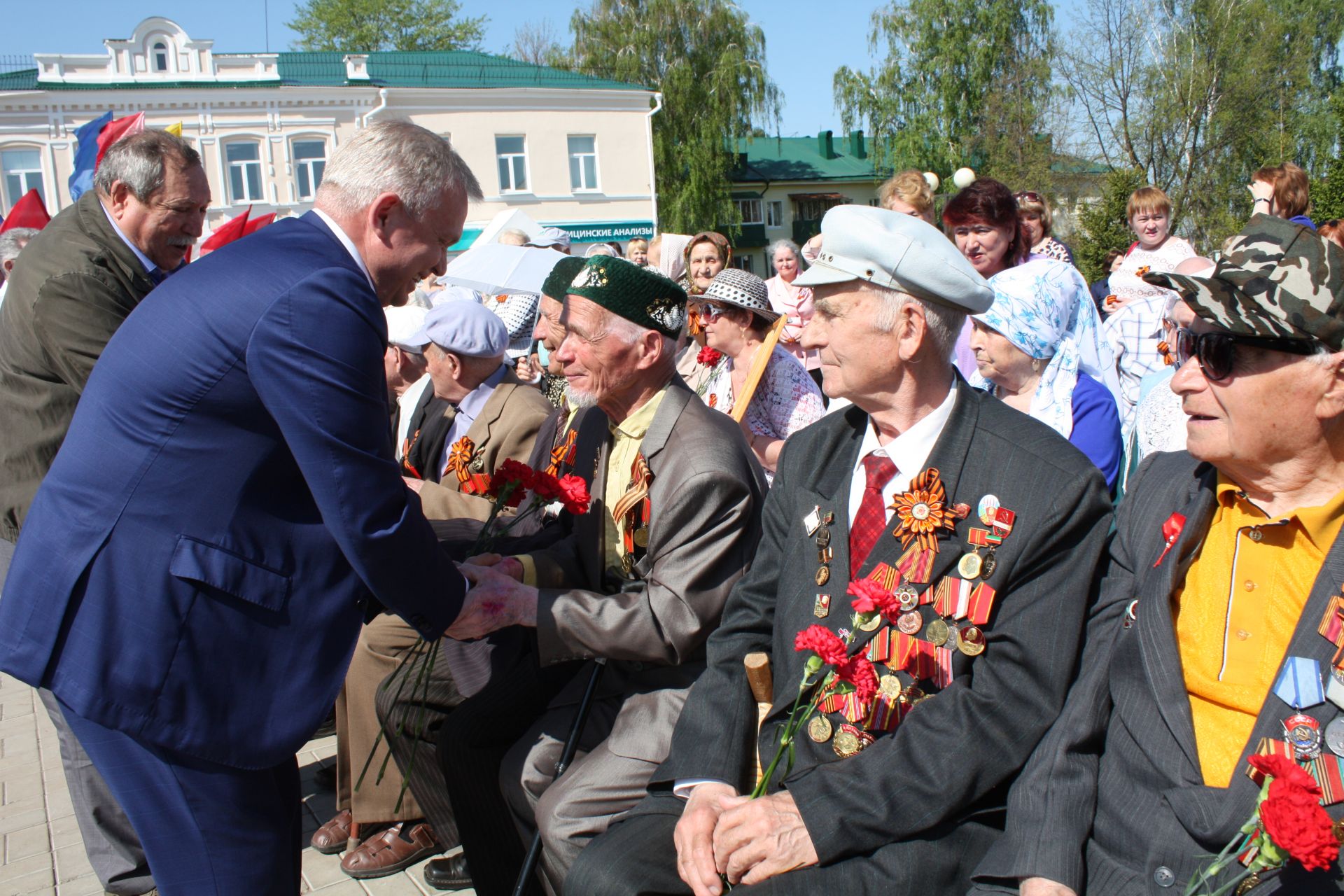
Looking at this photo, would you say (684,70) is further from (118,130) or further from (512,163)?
(118,130)

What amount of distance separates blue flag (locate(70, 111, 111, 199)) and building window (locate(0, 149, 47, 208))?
23.6 metres

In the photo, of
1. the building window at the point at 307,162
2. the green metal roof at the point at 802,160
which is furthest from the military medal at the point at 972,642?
the green metal roof at the point at 802,160

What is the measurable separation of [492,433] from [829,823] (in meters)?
2.54

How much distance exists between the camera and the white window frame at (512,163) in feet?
101

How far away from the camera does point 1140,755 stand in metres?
2.06

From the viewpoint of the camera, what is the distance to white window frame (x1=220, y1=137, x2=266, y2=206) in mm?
28047

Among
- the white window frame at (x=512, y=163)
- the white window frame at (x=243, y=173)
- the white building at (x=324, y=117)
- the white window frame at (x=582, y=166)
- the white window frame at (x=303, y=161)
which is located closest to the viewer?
the white building at (x=324, y=117)

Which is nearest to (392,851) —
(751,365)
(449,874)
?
(449,874)

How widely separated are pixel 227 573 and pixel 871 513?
1.43 m

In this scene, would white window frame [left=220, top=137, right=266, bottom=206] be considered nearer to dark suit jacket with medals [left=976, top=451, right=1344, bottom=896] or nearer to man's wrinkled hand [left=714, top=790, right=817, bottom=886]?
man's wrinkled hand [left=714, top=790, right=817, bottom=886]

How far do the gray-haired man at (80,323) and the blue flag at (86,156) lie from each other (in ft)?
8.58

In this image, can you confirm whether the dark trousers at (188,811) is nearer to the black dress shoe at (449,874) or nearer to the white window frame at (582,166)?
the black dress shoe at (449,874)

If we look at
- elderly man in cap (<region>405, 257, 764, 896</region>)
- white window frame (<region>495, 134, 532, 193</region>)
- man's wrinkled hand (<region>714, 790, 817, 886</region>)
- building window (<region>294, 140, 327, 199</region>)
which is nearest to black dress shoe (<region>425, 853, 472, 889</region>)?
elderly man in cap (<region>405, 257, 764, 896</region>)

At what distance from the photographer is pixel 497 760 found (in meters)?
3.19
